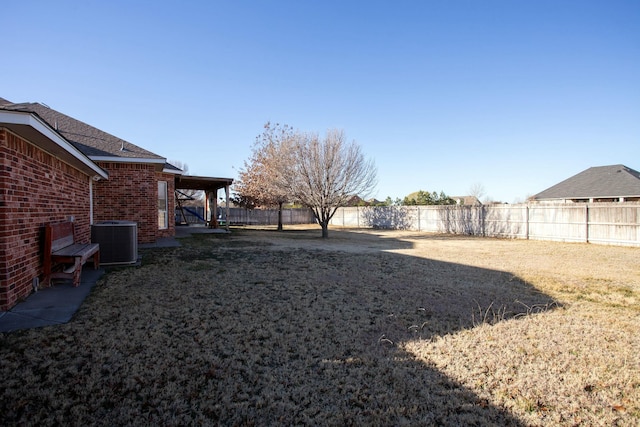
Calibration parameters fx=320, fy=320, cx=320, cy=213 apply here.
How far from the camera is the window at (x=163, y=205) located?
13.2 m

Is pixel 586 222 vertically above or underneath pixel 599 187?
underneath

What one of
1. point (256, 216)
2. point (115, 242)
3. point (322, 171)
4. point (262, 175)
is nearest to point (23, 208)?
point (115, 242)

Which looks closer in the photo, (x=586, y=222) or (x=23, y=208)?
(x=23, y=208)

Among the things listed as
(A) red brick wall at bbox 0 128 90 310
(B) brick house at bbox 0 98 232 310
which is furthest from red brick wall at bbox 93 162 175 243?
(A) red brick wall at bbox 0 128 90 310

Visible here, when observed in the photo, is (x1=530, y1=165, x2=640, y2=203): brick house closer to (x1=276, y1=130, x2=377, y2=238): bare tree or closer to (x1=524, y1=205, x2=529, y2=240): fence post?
(x1=524, y1=205, x2=529, y2=240): fence post

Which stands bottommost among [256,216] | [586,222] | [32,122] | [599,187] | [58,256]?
[58,256]

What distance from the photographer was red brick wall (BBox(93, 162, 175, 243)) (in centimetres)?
1015

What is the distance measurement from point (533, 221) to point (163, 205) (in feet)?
57.3

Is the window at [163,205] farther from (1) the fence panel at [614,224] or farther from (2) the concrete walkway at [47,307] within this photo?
(1) the fence panel at [614,224]

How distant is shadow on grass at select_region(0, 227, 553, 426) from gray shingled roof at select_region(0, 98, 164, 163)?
5.88 metres

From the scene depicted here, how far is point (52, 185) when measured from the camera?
5.53 m

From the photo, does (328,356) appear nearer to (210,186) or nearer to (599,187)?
(210,186)

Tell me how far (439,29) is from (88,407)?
45.6ft

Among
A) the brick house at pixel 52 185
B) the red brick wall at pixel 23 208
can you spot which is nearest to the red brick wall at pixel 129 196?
the brick house at pixel 52 185
